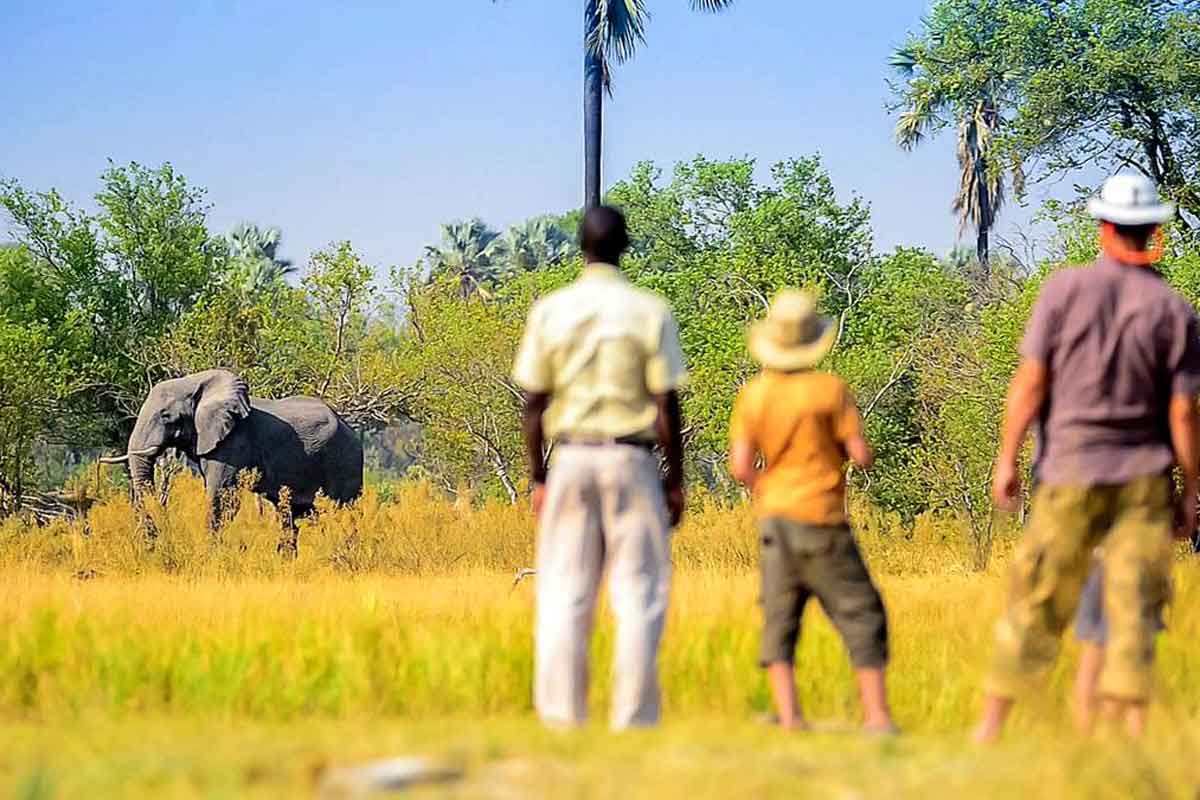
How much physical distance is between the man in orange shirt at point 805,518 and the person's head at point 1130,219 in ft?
3.71

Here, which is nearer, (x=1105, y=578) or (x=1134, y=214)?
(x=1105, y=578)

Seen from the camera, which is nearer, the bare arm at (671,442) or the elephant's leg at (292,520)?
the bare arm at (671,442)

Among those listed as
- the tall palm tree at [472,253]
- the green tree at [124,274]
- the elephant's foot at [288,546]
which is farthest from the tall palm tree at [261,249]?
the elephant's foot at [288,546]

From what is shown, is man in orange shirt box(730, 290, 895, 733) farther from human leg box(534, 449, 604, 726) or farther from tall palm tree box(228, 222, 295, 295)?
tall palm tree box(228, 222, 295, 295)

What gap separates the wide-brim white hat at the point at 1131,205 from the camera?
720 cm

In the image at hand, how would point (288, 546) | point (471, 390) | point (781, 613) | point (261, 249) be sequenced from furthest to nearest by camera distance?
point (261, 249), point (471, 390), point (288, 546), point (781, 613)

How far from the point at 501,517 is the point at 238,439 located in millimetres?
3630

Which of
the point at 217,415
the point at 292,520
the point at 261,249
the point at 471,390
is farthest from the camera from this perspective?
the point at 261,249

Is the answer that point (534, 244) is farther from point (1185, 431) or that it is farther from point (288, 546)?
point (1185, 431)

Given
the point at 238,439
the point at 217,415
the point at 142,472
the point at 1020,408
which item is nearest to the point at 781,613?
the point at 1020,408

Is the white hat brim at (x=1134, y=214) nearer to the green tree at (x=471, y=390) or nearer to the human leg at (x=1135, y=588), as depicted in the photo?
the human leg at (x=1135, y=588)

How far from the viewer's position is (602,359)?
7223mm

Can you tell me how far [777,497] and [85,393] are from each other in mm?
28462

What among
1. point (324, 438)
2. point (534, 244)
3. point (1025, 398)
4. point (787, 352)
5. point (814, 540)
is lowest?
point (814, 540)
